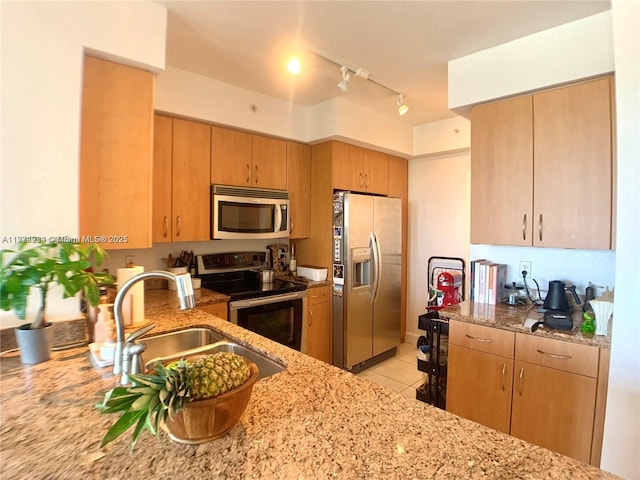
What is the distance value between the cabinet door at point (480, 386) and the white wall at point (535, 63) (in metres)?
1.69

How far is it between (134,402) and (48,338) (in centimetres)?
88

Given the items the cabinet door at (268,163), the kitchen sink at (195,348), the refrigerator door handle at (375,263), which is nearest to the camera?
the kitchen sink at (195,348)

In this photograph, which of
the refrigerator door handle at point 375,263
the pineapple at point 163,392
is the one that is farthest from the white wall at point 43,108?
the refrigerator door handle at point 375,263

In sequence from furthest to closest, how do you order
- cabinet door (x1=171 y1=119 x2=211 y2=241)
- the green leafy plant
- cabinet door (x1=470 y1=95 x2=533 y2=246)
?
cabinet door (x1=171 y1=119 x2=211 y2=241) → cabinet door (x1=470 y1=95 x2=533 y2=246) → the green leafy plant

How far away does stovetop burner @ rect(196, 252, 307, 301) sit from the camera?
281cm

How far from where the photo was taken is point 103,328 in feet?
4.54

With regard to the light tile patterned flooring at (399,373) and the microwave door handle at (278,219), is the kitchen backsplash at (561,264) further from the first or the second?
the microwave door handle at (278,219)

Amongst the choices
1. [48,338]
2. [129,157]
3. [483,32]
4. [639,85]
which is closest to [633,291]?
[639,85]

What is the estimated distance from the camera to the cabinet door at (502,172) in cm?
215

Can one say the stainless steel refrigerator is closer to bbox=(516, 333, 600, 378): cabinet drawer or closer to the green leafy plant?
bbox=(516, 333, 600, 378): cabinet drawer

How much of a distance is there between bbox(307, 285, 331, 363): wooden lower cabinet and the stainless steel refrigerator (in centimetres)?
7

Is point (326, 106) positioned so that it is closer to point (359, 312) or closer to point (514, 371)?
point (359, 312)

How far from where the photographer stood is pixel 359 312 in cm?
338

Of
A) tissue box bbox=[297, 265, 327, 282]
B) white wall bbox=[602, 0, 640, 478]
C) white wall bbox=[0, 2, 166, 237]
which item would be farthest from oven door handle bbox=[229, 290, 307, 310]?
white wall bbox=[602, 0, 640, 478]
